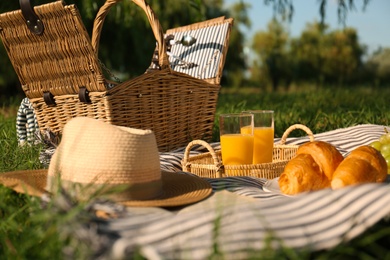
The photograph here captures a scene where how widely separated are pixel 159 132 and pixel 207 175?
2.70ft

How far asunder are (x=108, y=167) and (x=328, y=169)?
0.79m

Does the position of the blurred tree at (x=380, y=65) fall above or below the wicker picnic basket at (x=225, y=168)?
below

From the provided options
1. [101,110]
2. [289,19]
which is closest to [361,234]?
[101,110]

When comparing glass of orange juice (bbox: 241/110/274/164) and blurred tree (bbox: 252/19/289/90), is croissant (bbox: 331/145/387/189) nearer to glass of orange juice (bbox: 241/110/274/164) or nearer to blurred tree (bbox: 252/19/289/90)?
glass of orange juice (bbox: 241/110/274/164)

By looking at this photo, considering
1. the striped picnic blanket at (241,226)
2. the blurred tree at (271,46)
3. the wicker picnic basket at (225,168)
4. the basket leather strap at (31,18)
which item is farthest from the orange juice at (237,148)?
the blurred tree at (271,46)

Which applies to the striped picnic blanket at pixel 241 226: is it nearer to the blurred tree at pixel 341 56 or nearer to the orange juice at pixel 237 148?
the orange juice at pixel 237 148

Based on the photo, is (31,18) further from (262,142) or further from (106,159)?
(106,159)

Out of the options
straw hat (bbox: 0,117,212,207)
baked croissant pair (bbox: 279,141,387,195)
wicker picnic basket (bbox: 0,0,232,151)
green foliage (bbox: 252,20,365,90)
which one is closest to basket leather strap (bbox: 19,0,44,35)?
wicker picnic basket (bbox: 0,0,232,151)

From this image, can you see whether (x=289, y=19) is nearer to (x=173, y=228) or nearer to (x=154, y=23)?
(x=154, y=23)

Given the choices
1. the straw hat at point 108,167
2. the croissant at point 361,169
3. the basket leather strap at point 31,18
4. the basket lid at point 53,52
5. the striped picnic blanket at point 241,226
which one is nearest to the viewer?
the striped picnic blanket at point 241,226

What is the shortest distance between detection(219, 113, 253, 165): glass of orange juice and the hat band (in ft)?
2.74

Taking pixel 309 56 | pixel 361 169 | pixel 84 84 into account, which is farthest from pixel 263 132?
pixel 309 56

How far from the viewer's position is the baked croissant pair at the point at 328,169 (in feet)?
6.36

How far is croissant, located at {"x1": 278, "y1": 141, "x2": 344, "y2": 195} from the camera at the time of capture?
2.01 meters
